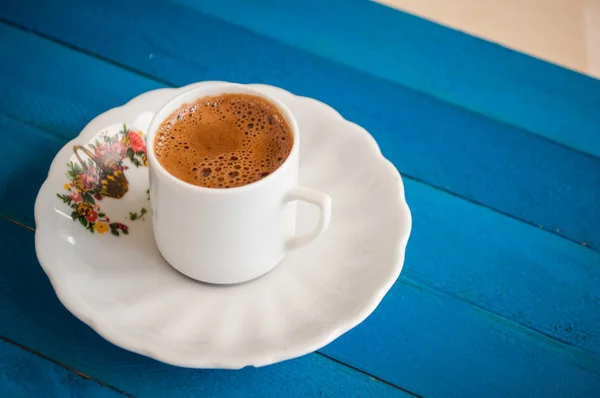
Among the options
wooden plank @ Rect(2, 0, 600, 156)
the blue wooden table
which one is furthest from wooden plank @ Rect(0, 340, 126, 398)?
wooden plank @ Rect(2, 0, 600, 156)

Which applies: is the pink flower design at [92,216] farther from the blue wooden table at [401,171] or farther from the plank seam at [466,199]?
the plank seam at [466,199]

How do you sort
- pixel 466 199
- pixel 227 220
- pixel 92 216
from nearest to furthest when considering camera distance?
pixel 227 220
pixel 92 216
pixel 466 199

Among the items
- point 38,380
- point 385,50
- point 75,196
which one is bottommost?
point 38,380

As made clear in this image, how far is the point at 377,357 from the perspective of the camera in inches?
29.9

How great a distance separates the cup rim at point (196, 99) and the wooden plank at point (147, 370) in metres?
0.21

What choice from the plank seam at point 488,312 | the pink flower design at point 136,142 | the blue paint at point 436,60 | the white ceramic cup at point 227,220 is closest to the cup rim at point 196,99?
the white ceramic cup at point 227,220

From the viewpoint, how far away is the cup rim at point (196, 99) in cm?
67

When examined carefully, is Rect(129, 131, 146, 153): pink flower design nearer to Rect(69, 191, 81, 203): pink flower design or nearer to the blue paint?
Rect(69, 191, 81, 203): pink flower design

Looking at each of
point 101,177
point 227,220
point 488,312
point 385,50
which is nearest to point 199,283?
point 227,220

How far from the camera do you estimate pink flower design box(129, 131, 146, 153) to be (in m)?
0.87

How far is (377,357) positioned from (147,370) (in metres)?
0.26

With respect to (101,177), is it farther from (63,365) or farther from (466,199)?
(466,199)

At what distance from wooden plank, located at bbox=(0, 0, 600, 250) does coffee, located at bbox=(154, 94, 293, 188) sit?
279 millimetres

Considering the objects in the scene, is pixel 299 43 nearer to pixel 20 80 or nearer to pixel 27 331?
pixel 20 80
